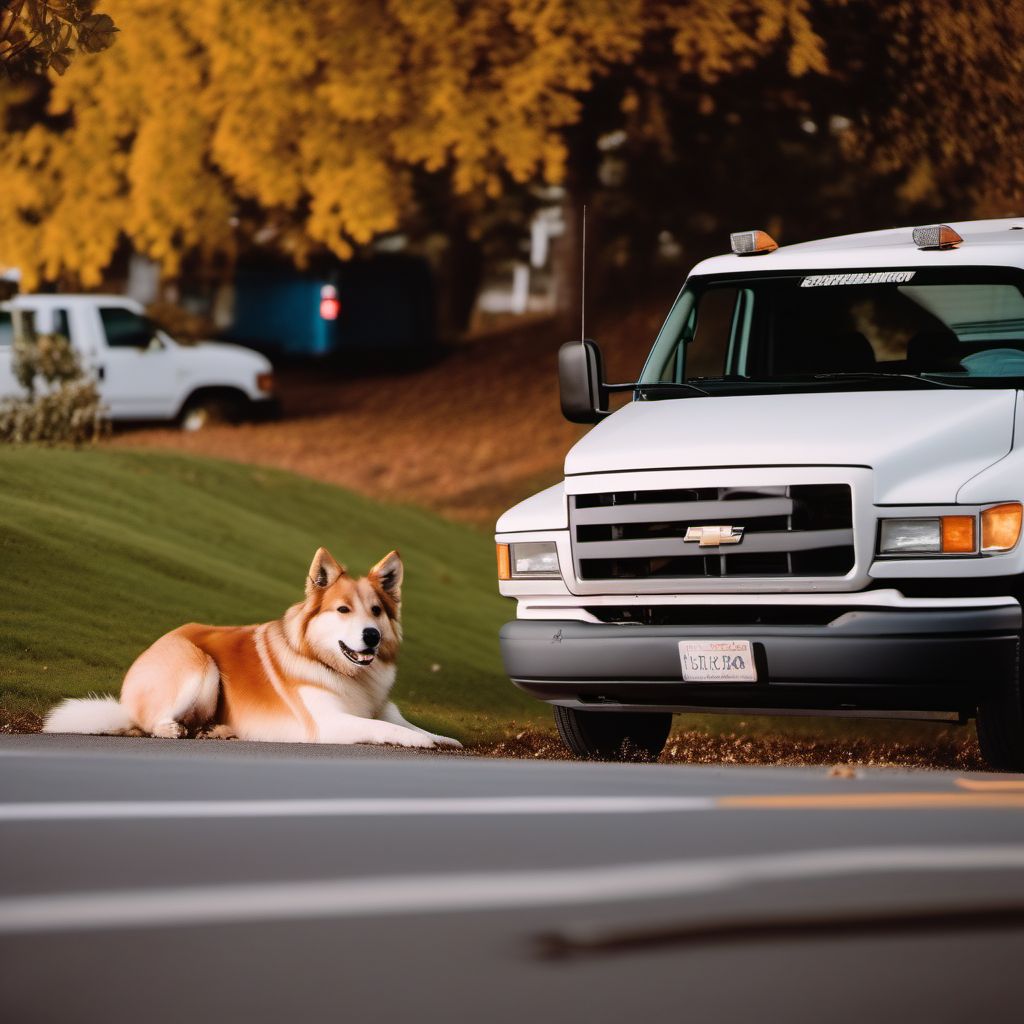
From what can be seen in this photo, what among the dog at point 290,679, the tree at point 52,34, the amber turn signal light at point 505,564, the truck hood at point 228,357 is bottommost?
the truck hood at point 228,357

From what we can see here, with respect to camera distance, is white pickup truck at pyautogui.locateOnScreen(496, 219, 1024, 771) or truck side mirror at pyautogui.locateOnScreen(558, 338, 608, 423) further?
truck side mirror at pyautogui.locateOnScreen(558, 338, 608, 423)

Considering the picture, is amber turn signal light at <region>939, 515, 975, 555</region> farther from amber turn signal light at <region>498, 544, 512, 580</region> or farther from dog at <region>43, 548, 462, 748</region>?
dog at <region>43, 548, 462, 748</region>

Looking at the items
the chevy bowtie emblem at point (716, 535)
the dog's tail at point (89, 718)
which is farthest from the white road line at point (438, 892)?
the dog's tail at point (89, 718)

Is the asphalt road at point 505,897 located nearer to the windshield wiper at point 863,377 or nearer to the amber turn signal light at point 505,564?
the amber turn signal light at point 505,564

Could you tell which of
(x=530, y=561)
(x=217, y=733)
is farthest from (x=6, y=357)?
(x=530, y=561)

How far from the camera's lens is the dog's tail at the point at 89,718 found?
11500 millimetres

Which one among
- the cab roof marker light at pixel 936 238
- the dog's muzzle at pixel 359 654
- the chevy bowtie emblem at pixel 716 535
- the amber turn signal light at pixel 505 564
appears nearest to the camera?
the chevy bowtie emblem at pixel 716 535

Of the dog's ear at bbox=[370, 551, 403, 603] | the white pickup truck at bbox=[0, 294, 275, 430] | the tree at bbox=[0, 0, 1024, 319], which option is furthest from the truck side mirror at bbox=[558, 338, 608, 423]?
the white pickup truck at bbox=[0, 294, 275, 430]

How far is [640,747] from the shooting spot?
37.3 feet

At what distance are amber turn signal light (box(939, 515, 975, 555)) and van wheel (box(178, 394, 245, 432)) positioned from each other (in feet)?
73.0

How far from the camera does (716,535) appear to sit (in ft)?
31.6

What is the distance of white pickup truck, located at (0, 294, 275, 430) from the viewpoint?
2944cm

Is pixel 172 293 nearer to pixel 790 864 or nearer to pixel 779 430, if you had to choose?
pixel 779 430

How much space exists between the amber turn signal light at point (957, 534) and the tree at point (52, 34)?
23.5 feet
